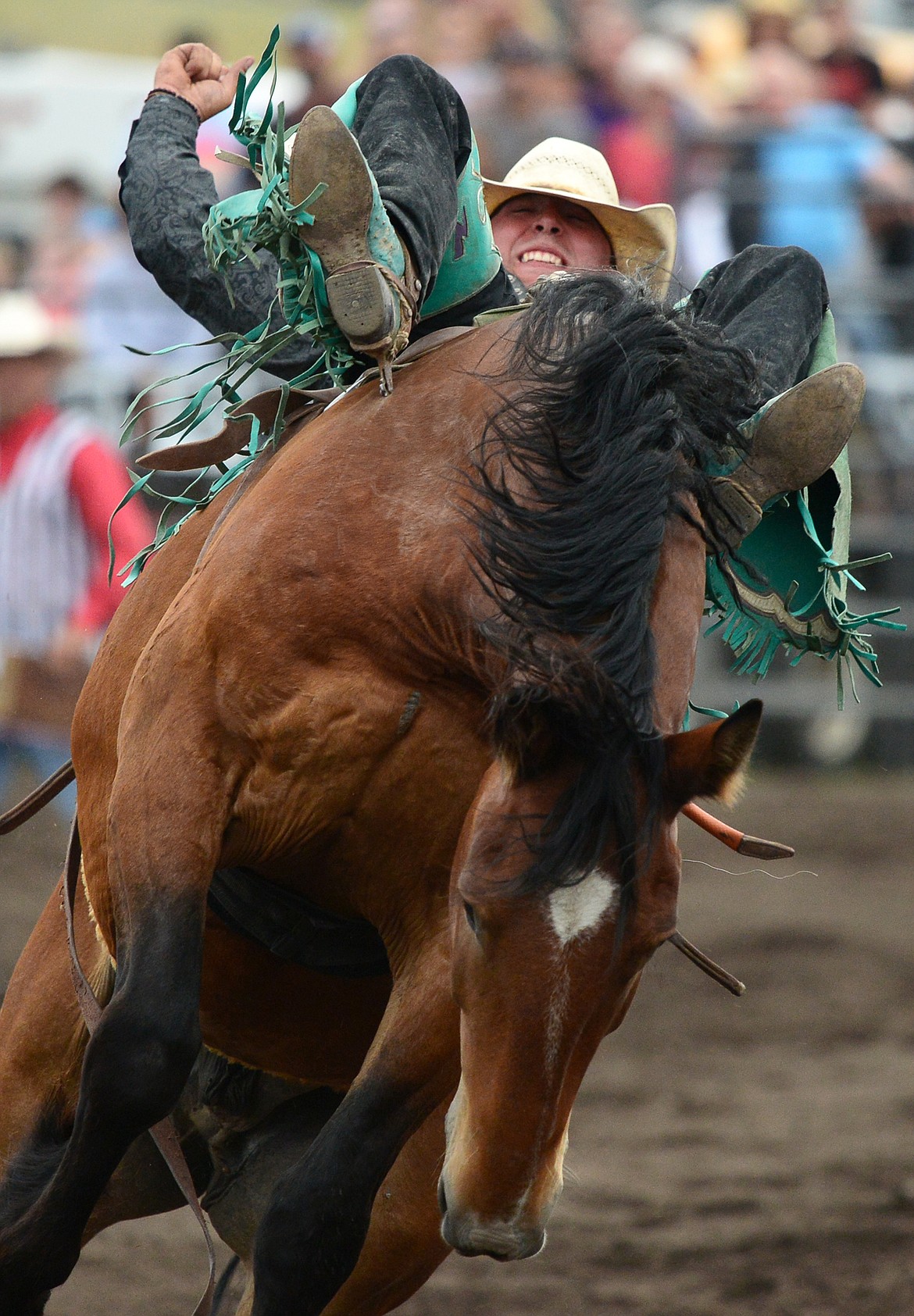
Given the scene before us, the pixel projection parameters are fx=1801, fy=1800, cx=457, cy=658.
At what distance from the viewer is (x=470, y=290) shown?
8.82 ft

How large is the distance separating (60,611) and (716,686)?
316cm

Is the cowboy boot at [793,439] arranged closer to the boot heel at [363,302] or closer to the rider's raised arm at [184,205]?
the boot heel at [363,302]

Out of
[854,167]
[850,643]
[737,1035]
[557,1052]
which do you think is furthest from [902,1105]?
[854,167]

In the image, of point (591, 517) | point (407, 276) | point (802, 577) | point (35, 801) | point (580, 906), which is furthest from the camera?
point (35, 801)

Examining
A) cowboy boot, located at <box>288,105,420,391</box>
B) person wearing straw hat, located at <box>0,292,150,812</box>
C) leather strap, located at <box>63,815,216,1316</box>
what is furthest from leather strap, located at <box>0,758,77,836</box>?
person wearing straw hat, located at <box>0,292,150,812</box>

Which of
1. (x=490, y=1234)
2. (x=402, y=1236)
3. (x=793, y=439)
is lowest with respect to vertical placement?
(x=402, y=1236)

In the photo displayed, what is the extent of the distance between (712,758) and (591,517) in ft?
1.15

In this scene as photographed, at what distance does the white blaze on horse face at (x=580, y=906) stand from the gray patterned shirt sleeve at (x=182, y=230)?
4.26 feet

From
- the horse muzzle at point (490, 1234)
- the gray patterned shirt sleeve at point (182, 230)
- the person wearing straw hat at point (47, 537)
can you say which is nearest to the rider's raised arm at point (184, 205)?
the gray patterned shirt sleeve at point (182, 230)

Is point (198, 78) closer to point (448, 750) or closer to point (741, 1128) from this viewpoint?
point (448, 750)

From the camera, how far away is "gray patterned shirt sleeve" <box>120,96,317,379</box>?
2.92 metres

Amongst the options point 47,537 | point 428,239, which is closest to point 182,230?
point 428,239

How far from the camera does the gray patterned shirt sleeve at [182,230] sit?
2922mm

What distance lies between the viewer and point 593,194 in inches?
134
